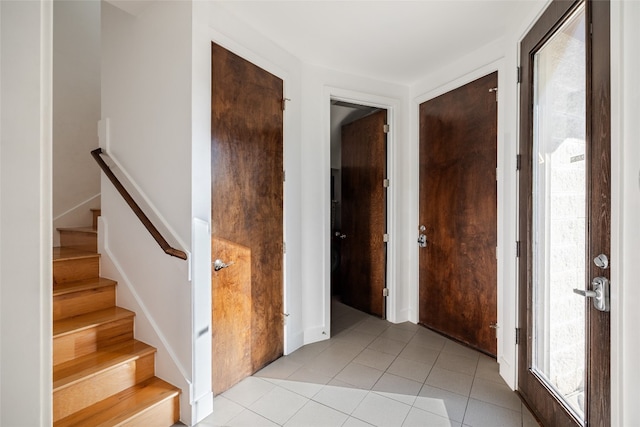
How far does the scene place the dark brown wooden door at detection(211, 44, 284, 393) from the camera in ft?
6.36

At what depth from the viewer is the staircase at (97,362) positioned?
60.3 inches

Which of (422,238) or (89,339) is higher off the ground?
(422,238)

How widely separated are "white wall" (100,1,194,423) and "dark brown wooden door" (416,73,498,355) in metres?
2.21

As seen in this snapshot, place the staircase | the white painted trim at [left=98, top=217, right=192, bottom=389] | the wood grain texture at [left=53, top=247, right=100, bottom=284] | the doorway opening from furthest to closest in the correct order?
the doorway opening → the wood grain texture at [left=53, top=247, right=100, bottom=284] → the white painted trim at [left=98, top=217, right=192, bottom=389] → the staircase

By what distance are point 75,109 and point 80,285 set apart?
1.82 m

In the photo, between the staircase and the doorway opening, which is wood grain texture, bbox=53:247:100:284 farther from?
the doorway opening

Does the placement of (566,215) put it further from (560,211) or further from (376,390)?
(376,390)

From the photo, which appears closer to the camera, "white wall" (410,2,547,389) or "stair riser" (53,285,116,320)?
"stair riser" (53,285,116,320)

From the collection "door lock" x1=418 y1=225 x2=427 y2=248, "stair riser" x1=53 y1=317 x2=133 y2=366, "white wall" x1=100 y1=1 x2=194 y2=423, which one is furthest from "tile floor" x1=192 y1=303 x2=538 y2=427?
"door lock" x1=418 y1=225 x2=427 y2=248

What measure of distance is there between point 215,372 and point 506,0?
2.98 meters

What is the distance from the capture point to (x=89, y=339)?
1.78m

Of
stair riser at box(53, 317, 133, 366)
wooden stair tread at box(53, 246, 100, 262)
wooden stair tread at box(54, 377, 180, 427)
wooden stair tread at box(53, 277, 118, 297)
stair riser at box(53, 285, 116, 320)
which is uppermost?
wooden stair tread at box(53, 246, 100, 262)
